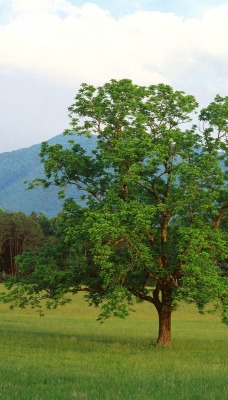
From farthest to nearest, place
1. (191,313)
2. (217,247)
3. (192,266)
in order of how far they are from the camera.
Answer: (191,313)
(217,247)
(192,266)

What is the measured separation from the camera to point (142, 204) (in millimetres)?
30859

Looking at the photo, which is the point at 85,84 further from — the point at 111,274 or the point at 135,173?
the point at 111,274

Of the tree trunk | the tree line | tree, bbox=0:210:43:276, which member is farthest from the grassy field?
tree, bbox=0:210:43:276

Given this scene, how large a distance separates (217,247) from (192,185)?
3.55m

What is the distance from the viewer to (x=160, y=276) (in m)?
31.5

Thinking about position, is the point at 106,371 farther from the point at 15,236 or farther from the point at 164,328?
the point at 15,236

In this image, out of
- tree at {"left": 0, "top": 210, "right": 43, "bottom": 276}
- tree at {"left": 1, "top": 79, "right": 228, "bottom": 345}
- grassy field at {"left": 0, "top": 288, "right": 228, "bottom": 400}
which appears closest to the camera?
grassy field at {"left": 0, "top": 288, "right": 228, "bottom": 400}

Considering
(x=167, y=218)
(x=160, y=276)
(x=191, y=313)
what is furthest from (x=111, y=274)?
(x=191, y=313)

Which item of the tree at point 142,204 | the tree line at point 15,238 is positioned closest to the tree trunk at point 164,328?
the tree at point 142,204

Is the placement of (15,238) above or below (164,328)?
above

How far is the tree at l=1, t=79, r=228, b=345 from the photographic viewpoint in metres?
29.5

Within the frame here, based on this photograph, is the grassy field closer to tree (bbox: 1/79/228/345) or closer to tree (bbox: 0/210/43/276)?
tree (bbox: 1/79/228/345)

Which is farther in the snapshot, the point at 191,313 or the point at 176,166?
the point at 191,313

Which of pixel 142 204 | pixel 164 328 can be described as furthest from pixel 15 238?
pixel 142 204
